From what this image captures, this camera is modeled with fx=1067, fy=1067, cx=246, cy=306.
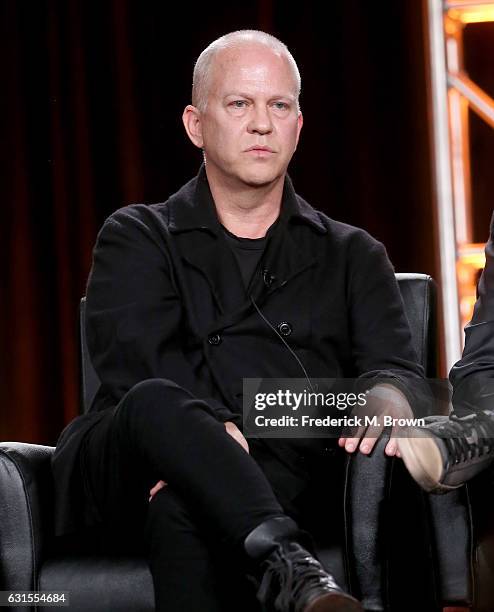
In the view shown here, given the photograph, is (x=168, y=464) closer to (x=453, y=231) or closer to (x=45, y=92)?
(x=453, y=231)

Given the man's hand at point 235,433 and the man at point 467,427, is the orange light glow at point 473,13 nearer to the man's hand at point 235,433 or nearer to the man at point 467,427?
the man at point 467,427

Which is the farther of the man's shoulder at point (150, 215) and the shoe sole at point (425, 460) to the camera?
the man's shoulder at point (150, 215)

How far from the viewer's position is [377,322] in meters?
1.98

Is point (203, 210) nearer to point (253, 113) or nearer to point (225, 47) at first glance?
point (253, 113)

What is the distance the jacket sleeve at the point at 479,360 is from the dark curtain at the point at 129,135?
51.3 inches

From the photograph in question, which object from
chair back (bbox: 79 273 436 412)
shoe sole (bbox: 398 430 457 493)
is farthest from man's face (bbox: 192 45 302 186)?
shoe sole (bbox: 398 430 457 493)

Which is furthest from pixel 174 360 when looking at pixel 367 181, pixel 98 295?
pixel 367 181

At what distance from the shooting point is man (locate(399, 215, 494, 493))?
144 centimetres

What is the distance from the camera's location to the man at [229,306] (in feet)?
5.65

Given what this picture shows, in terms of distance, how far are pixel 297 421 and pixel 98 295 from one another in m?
0.42

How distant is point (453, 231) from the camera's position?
3.11 meters

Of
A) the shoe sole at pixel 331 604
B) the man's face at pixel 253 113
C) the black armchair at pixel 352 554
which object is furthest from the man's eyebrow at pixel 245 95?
the shoe sole at pixel 331 604

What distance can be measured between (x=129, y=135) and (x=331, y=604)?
2153 millimetres

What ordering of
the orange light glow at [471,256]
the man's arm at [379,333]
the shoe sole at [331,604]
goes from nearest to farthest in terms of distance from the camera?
the shoe sole at [331,604], the man's arm at [379,333], the orange light glow at [471,256]
